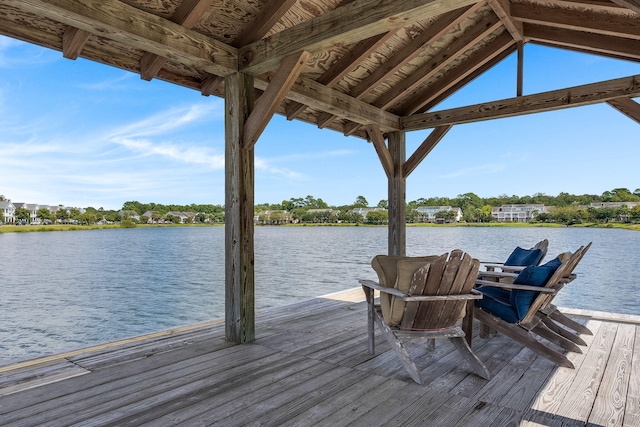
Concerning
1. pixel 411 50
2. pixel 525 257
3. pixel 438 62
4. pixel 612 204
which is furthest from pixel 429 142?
pixel 612 204

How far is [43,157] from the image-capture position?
130ft

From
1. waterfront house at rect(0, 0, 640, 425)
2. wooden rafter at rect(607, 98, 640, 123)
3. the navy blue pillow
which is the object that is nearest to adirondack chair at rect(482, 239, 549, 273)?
waterfront house at rect(0, 0, 640, 425)

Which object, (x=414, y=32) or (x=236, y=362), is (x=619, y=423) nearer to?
(x=236, y=362)

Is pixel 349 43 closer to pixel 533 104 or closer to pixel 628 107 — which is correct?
pixel 533 104

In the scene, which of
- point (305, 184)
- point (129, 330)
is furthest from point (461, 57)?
point (305, 184)

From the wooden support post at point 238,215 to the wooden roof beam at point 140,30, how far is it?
255 millimetres

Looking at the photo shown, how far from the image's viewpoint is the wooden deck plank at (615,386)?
2074 millimetres

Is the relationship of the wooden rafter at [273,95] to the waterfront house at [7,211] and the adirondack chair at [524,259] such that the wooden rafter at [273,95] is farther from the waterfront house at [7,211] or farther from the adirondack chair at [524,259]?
the waterfront house at [7,211]

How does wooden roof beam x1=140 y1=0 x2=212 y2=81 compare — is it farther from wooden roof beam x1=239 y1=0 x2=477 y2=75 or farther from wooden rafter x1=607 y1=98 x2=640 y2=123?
wooden rafter x1=607 y1=98 x2=640 y2=123

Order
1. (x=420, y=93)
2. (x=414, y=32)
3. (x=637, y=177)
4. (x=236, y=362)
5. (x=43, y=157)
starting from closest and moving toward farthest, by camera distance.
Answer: (x=236, y=362)
(x=414, y=32)
(x=420, y=93)
(x=637, y=177)
(x=43, y=157)

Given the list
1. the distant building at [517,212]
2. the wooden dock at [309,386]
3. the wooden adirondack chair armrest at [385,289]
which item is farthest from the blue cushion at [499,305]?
the distant building at [517,212]

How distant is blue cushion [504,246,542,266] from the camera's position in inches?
152

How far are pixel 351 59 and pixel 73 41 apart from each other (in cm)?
249

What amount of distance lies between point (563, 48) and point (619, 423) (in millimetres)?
3906
